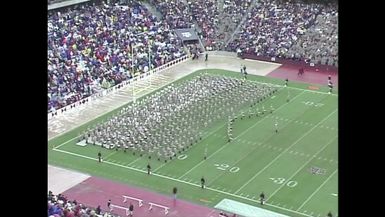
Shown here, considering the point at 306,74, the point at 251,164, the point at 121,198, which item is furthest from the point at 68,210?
the point at 306,74

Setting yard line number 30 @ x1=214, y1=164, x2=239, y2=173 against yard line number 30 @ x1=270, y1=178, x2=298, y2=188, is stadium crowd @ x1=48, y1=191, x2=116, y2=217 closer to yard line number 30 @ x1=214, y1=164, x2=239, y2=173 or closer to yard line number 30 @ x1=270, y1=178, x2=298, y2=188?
yard line number 30 @ x1=214, y1=164, x2=239, y2=173

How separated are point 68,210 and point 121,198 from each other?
3.29 metres

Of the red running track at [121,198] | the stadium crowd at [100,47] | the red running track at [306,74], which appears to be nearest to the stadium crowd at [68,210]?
the red running track at [121,198]

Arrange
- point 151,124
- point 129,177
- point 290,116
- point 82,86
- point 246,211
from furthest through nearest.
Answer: point 82,86, point 290,116, point 151,124, point 129,177, point 246,211

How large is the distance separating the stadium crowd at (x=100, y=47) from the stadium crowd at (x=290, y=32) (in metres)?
4.12

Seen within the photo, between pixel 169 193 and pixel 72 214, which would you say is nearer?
pixel 72 214

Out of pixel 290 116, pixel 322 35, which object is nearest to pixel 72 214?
pixel 290 116

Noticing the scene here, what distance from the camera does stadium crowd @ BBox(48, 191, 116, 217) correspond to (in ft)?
49.9

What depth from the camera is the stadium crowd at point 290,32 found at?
34.2 m

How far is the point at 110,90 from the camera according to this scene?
29078mm

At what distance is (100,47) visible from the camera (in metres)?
32.9
